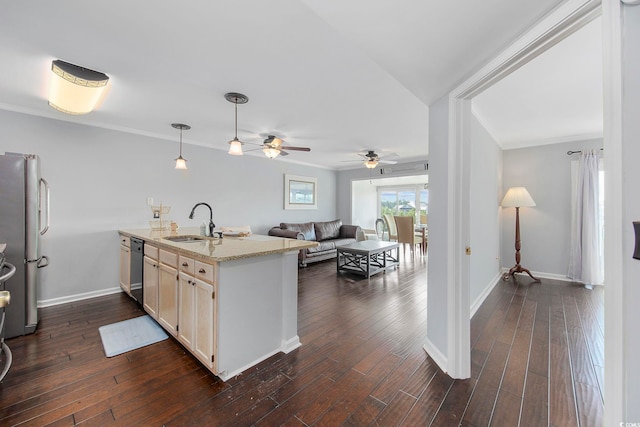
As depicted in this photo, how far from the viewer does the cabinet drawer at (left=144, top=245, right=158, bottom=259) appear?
2.59 meters

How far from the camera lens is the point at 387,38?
1.48m

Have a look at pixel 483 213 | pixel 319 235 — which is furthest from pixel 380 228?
pixel 483 213

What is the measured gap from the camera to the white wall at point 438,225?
6.37 ft

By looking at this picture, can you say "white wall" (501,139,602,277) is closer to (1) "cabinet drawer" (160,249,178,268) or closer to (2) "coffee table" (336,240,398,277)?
(2) "coffee table" (336,240,398,277)

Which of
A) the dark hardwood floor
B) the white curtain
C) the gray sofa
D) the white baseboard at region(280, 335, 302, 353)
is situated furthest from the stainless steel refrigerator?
the white curtain

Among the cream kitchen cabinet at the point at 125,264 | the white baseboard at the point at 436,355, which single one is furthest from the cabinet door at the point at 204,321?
the cream kitchen cabinet at the point at 125,264

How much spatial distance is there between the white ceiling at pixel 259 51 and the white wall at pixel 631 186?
1.59 feet

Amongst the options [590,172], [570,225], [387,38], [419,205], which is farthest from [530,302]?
[419,205]

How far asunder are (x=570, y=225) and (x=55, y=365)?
21.5 feet

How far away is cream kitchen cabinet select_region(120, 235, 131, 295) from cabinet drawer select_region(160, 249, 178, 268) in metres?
1.25

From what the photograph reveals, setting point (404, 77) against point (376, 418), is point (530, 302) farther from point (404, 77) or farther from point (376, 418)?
point (404, 77)

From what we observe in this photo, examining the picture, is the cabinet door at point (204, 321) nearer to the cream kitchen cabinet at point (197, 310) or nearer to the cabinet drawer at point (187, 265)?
the cream kitchen cabinet at point (197, 310)

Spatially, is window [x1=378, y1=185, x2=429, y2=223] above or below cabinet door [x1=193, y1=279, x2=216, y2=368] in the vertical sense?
above

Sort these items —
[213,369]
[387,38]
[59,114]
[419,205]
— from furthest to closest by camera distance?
[419,205] < [59,114] < [213,369] < [387,38]
